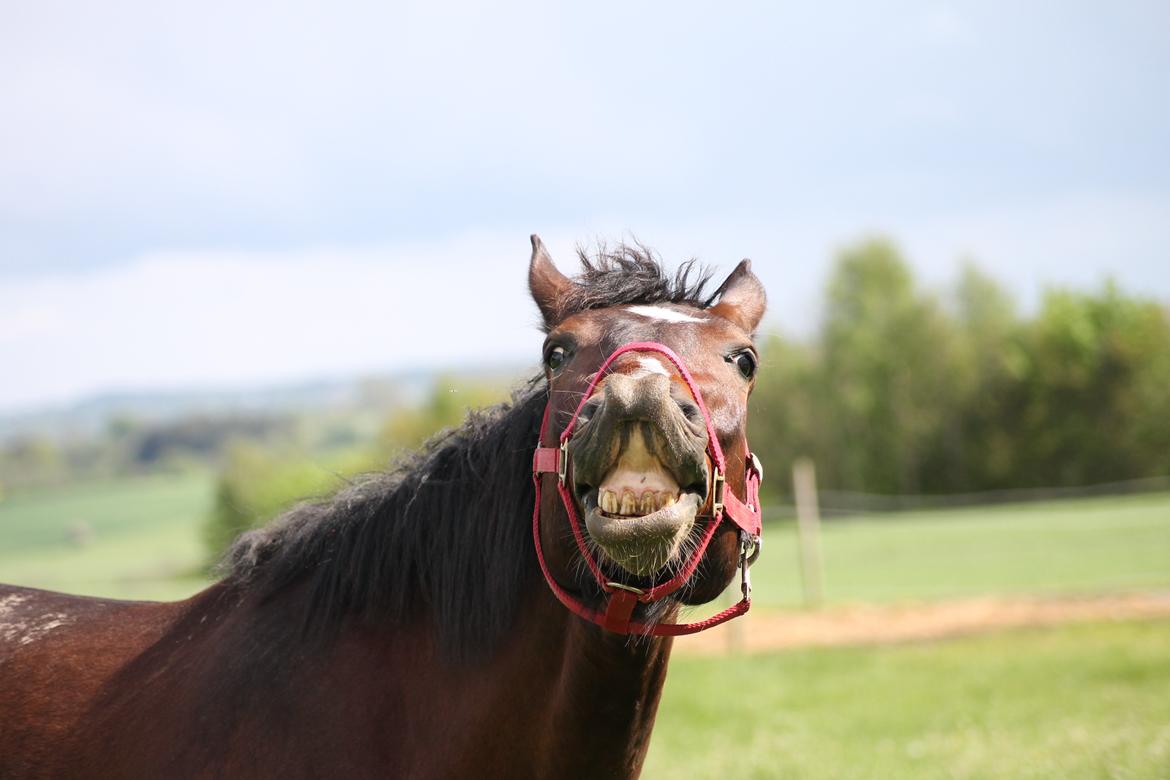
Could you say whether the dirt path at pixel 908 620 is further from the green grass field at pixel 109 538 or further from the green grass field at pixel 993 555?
the green grass field at pixel 109 538

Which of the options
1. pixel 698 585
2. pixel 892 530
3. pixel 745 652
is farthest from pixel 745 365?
pixel 892 530

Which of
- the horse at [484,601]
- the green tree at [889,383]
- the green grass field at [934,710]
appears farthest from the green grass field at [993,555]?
the horse at [484,601]

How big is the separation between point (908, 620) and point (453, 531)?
49.7ft

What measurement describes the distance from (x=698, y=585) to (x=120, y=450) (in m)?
84.4

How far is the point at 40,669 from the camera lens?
305 cm

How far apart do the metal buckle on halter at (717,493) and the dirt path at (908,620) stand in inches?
520

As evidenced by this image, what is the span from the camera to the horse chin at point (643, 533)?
208 cm

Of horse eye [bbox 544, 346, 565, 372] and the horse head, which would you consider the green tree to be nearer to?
the horse head

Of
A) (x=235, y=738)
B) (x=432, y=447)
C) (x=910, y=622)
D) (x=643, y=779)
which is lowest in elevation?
(x=910, y=622)

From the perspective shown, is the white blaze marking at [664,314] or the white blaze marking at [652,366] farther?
the white blaze marking at [664,314]

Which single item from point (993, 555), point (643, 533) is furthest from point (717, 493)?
point (993, 555)

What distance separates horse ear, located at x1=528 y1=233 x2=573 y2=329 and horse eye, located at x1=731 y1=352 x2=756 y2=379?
56 cm

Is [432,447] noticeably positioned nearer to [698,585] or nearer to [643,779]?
[698,585]

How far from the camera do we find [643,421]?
2.11m
